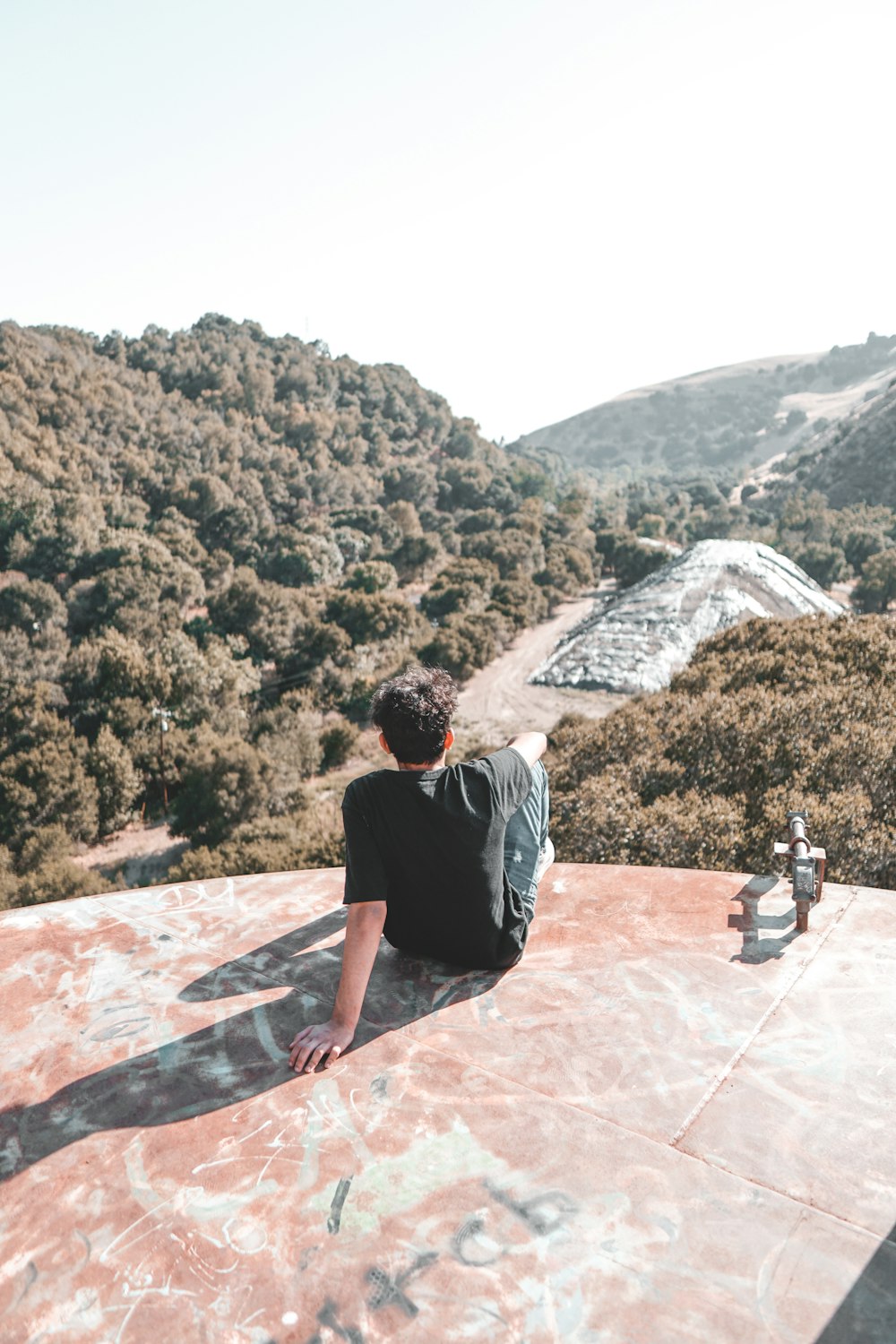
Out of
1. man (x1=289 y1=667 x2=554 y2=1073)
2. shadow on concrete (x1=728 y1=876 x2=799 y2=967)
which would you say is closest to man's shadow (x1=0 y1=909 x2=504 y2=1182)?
man (x1=289 y1=667 x2=554 y2=1073)

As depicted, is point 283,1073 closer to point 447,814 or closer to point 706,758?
point 447,814

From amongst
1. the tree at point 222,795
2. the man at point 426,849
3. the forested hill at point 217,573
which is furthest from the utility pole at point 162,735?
the man at point 426,849

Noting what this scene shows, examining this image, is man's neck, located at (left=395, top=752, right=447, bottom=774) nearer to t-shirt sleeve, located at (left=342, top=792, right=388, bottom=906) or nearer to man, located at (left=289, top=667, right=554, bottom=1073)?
man, located at (left=289, top=667, right=554, bottom=1073)

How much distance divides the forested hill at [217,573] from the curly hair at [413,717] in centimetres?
1784

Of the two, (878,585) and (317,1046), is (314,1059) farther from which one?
(878,585)

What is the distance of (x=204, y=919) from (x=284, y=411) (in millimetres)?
102696

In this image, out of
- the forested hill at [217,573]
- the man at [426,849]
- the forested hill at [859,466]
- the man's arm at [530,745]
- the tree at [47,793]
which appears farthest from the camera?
the forested hill at [859,466]

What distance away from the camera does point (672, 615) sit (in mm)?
44062

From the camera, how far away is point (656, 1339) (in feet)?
6.40

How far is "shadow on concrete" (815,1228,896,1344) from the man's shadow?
1647 millimetres

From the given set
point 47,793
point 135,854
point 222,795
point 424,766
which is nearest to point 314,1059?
point 424,766

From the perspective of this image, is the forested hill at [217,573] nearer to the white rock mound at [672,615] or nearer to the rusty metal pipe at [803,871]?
the white rock mound at [672,615]

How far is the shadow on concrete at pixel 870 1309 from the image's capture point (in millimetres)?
1910

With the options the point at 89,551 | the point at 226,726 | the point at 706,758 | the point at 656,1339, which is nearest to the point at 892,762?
the point at 706,758
